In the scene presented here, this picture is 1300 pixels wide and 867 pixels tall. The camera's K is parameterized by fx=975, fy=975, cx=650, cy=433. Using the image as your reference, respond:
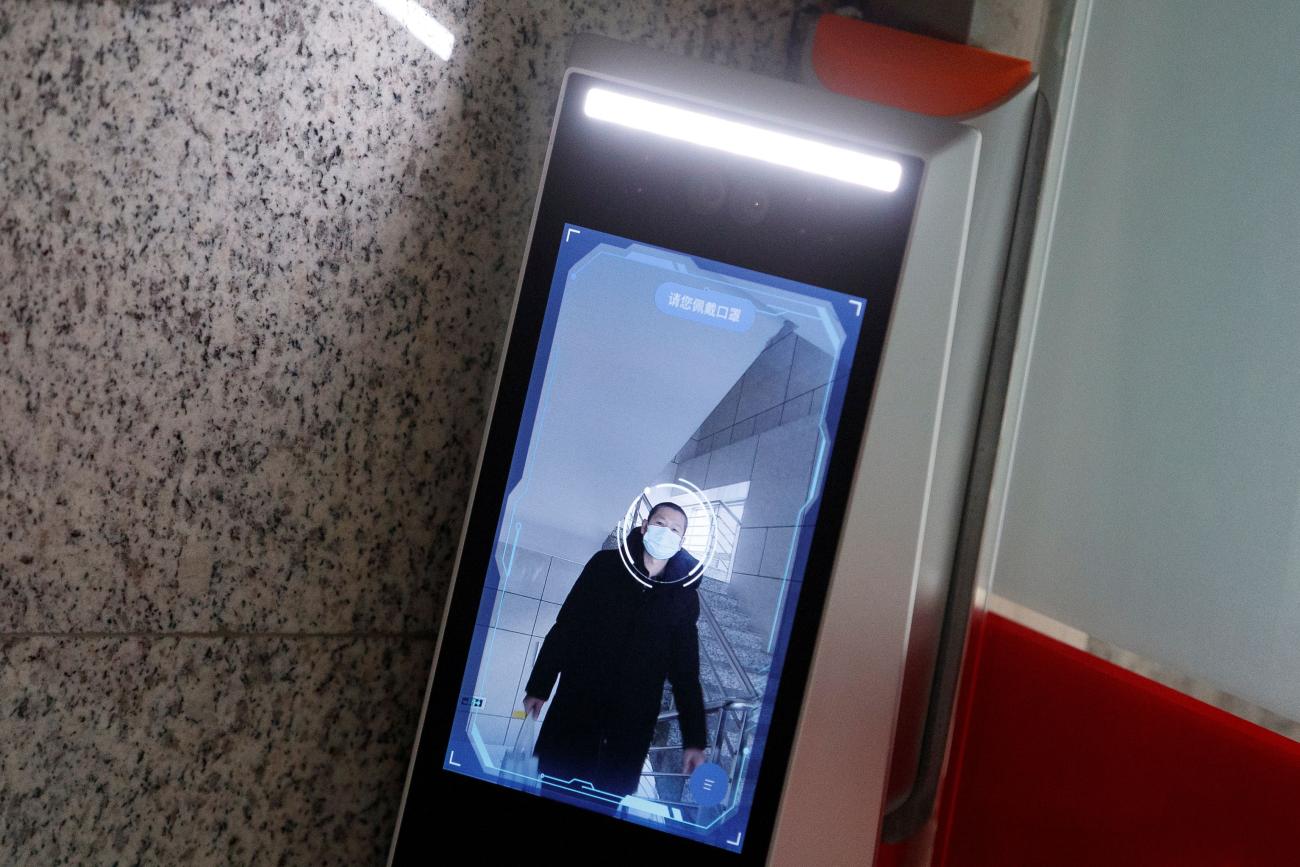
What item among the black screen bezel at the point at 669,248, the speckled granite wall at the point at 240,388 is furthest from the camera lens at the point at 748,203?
the speckled granite wall at the point at 240,388

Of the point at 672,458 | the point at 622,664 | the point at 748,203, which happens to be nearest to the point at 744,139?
the point at 748,203

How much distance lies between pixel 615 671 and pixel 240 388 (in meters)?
0.25

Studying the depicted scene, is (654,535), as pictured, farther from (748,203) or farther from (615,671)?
(748,203)

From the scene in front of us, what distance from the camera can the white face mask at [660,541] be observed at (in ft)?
1.72

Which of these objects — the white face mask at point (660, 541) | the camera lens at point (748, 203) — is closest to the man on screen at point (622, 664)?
the white face mask at point (660, 541)

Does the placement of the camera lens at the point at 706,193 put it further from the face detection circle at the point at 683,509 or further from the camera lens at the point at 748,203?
the face detection circle at the point at 683,509

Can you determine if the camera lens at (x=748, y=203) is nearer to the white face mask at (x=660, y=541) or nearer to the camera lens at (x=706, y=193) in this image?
the camera lens at (x=706, y=193)

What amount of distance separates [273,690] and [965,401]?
43 centimetres

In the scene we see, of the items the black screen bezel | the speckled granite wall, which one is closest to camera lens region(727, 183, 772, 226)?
the black screen bezel

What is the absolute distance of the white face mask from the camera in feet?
1.72

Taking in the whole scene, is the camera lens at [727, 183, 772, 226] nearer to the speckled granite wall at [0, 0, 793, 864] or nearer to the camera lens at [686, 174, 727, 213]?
the camera lens at [686, 174, 727, 213]

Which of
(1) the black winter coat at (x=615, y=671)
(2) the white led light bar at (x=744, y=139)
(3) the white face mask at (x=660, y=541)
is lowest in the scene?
(1) the black winter coat at (x=615, y=671)

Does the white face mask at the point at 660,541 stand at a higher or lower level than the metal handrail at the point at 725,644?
higher

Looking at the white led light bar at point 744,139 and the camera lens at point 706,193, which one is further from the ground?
the white led light bar at point 744,139
